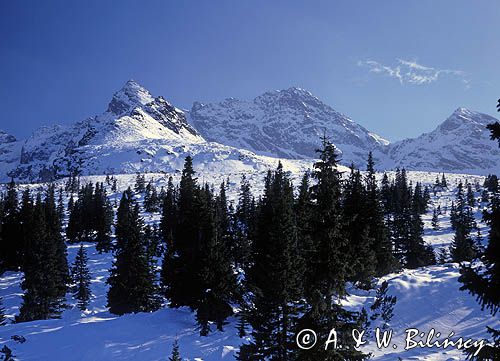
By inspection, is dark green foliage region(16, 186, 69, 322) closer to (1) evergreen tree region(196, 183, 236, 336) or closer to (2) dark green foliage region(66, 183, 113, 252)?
(1) evergreen tree region(196, 183, 236, 336)

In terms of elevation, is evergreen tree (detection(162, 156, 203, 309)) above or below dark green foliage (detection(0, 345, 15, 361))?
above

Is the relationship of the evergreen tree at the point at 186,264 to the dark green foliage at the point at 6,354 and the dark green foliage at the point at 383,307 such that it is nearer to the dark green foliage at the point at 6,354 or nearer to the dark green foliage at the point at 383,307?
the dark green foliage at the point at 6,354

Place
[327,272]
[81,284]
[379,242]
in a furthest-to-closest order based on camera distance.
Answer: [81,284]
[379,242]
[327,272]

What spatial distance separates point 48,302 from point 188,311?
23.7 metres

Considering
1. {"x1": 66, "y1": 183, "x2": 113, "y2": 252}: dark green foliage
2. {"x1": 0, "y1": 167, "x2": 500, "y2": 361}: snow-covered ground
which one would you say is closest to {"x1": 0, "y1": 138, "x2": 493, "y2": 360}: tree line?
{"x1": 0, "y1": 167, "x2": 500, "y2": 361}: snow-covered ground

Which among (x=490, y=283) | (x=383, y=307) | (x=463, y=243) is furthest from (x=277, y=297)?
(x=463, y=243)

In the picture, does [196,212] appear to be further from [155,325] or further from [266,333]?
[266,333]

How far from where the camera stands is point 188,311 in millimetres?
37344

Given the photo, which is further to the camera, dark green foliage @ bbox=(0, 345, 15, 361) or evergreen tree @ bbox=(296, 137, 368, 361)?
dark green foliage @ bbox=(0, 345, 15, 361)

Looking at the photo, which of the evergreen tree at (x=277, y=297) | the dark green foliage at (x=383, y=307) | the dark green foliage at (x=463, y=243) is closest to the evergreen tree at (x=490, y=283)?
the dark green foliage at (x=463, y=243)

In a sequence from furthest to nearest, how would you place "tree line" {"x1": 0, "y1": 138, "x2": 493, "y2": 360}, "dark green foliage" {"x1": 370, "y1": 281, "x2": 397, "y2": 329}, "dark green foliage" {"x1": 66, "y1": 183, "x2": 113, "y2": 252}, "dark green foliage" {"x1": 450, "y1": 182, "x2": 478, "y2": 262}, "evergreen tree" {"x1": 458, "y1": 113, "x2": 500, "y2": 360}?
"dark green foliage" {"x1": 66, "y1": 183, "x2": 113, "y2": 252} → "dark green foliage" {"x1": 370, "y1": 281, "x2": 397, "y2": 329} → "tree line" {"x1": 0, "y1": 138, "x2": 493, "y2": 360} → "dark green foliage" {"x1": 450, "y1": 182, "x2": 478, "y2": 262} → "evergreen tree" {"x1": 458, "y1": 113, "x2": 500, "y2": 360}

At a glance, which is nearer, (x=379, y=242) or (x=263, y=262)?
(x=263, y=262)

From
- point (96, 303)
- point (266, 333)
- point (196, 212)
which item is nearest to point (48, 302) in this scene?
point (96, 303)

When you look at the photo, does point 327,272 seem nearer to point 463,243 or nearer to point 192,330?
point 192,330
